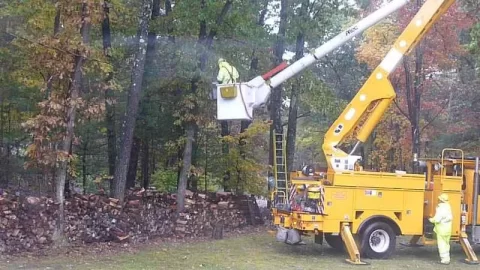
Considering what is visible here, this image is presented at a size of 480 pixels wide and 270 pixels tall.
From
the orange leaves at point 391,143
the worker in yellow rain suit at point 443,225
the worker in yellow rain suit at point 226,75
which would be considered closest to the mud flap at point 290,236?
the worker in yellow rain suit at point 443,225

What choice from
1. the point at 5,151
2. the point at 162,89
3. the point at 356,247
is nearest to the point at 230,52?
the point at 162,89

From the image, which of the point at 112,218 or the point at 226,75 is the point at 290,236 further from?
the point at 112,218

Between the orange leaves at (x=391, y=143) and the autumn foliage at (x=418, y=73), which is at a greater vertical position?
the autumn foliage at (x=418, y=73)

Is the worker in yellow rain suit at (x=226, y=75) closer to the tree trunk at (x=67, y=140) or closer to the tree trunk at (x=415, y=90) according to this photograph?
the tree trunk at (x=67, y=140)

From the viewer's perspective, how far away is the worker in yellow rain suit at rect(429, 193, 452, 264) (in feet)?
43.1

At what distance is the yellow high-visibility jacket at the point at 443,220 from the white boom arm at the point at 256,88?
451 centimetres

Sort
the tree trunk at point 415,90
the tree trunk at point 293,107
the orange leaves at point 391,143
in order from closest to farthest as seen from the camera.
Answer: the tree trunk at point 293,107, the tree trunk at point 415,90, the orange leaves at point 391,143

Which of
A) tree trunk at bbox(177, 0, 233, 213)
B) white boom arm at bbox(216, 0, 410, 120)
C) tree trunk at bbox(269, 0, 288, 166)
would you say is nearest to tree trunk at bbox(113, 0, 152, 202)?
tree trunk at bbox(177, 0, 233, 213)

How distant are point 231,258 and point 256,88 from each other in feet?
12.7

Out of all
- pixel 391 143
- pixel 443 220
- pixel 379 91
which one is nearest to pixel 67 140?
pixel 379 91

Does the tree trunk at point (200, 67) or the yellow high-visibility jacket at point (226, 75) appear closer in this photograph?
the yellow high-visibility jacket at point (226, 75)

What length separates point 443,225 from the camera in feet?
43.0

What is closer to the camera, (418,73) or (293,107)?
(418,73)

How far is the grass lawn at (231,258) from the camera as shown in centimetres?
1192
